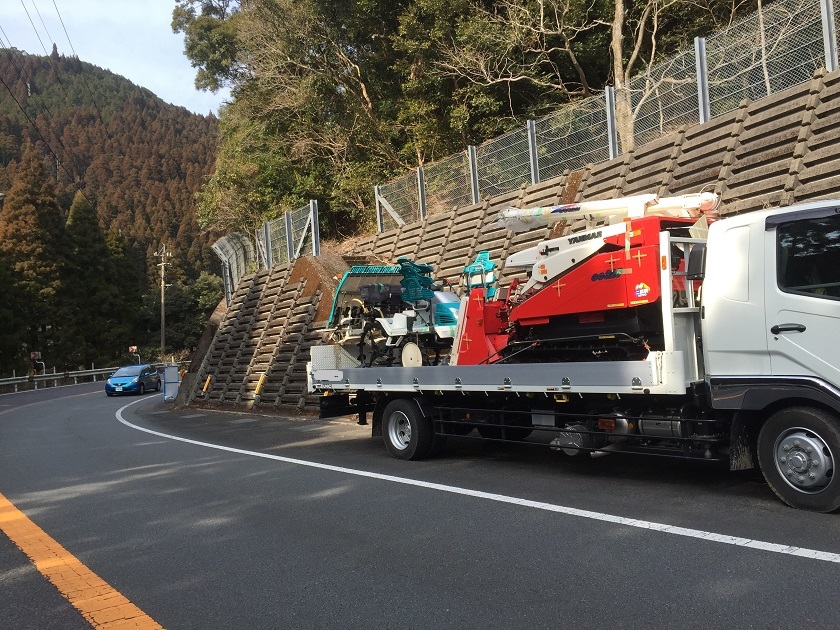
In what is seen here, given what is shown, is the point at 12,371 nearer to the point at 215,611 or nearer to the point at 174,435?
the point at 174,435

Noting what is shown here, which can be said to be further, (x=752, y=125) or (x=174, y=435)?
(x=174, y=435)

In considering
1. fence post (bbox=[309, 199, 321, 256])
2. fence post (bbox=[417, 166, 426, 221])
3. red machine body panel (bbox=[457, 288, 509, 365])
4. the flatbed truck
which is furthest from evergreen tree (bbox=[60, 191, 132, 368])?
the flatbed truck

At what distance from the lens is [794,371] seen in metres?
5.84

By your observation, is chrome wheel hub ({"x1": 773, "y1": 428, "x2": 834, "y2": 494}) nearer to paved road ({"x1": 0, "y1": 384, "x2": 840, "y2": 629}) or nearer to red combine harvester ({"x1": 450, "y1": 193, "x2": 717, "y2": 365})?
paved road ({"x1": 0, "y1": 384, "x2": 840, "y2": 629})

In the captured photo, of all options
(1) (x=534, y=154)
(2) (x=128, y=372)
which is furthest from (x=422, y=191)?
(2) (x=128, y=372)

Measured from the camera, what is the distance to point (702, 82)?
13.6 m

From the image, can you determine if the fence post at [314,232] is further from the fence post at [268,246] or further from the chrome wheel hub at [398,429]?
the chrome wheel hub at [398,429]

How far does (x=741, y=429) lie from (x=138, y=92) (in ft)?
608

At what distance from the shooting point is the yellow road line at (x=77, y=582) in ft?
14.1

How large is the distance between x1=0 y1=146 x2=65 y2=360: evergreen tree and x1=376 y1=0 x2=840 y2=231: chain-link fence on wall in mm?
37427

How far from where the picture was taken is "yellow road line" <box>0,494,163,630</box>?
4.31 metres

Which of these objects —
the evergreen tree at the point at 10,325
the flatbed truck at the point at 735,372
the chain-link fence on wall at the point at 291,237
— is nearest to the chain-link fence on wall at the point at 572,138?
the chain-link fence on wall at the point at 291,237

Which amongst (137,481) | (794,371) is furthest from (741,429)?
(137,481)

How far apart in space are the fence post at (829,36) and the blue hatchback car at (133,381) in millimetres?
30340
